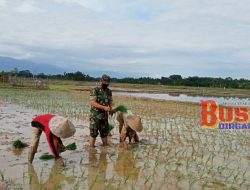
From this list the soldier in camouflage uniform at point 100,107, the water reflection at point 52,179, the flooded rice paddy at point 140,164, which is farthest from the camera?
the soldier in camouflage uniform at point 100,107

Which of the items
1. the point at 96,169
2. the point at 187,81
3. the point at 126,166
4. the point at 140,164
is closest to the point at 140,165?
the point at 140,164

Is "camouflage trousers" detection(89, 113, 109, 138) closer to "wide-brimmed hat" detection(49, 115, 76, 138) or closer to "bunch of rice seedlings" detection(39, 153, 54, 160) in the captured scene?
"bunch of rice seedlings" detection(39, 153, 54, 160)

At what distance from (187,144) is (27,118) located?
224 inches

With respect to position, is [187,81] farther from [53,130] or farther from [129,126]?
[53,130]

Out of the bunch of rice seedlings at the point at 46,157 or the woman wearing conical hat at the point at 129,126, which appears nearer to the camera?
the bunch of rice seedlings at the point at 46,157

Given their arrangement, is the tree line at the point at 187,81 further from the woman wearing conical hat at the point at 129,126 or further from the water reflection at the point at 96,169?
the water reflection at the point at 96,169

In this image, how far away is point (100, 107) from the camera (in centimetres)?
720

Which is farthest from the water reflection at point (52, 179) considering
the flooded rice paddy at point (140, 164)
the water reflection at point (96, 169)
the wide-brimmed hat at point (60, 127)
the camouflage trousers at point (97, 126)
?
the camouflage trousers at point (97, 126)

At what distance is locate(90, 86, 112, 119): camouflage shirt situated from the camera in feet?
23.8

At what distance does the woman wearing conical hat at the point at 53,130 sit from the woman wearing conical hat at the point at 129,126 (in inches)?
77.1

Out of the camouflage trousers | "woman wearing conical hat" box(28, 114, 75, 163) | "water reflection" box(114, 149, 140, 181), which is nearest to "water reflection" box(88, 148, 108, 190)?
"water reflection" box(114, 149, 140, 181)

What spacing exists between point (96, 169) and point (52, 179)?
0.84 metres

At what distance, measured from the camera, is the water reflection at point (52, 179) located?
193 inches

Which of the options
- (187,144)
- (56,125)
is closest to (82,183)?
(56,125)
